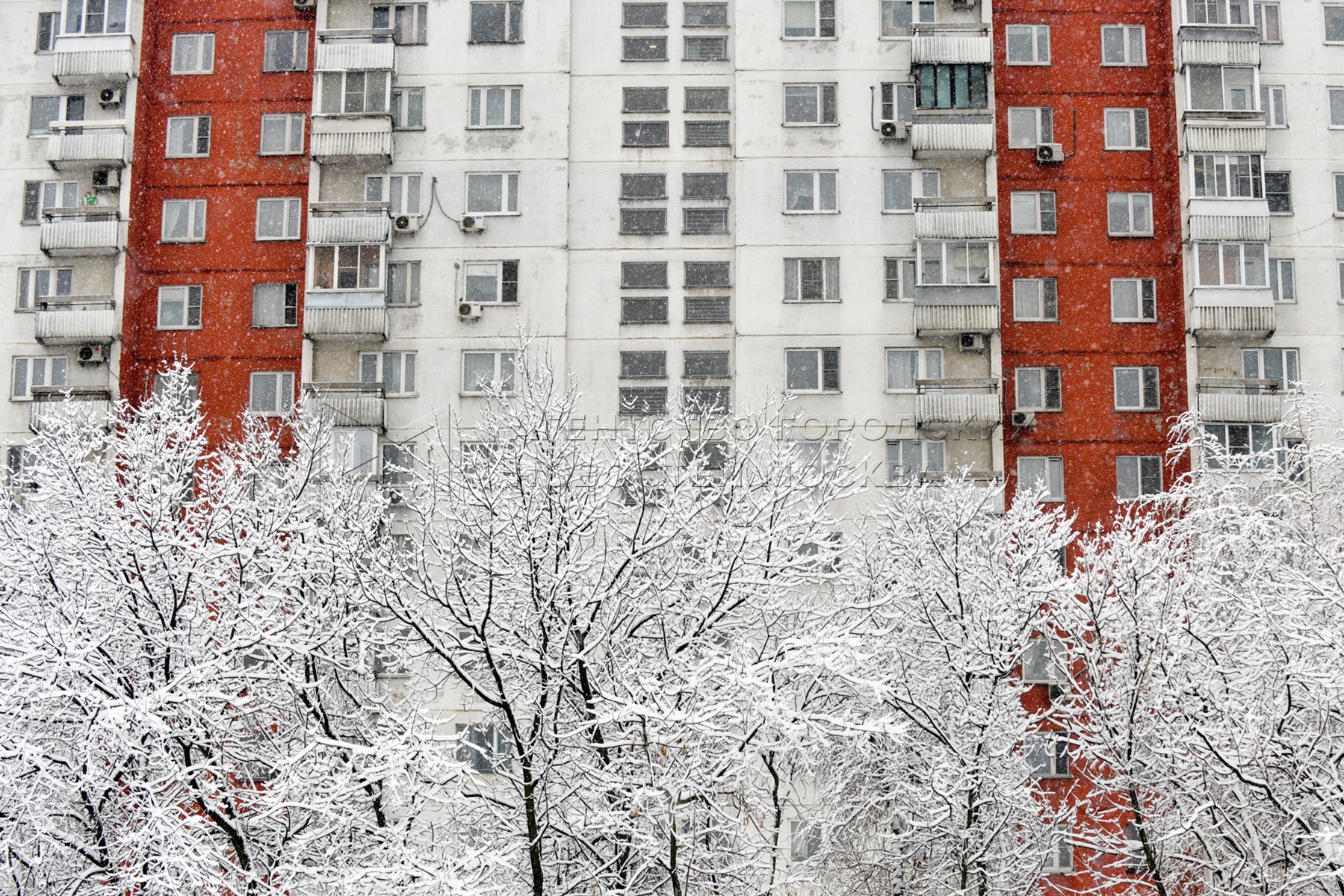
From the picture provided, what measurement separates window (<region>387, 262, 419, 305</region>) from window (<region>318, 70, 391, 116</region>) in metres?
5.02

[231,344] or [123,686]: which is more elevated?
[231,344]

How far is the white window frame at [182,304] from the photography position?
164ft

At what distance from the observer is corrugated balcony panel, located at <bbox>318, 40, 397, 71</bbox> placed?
49.2 m

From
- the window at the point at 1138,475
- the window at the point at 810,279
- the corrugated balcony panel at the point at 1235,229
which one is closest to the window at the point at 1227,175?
the corrugated balcony panel at the point at 1235,229

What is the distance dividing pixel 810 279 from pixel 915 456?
20.9 feet

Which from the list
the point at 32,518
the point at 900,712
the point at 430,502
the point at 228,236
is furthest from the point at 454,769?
the point at 228,236

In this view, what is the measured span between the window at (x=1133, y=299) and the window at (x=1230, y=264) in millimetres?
1716

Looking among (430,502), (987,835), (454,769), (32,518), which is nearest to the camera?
(454,769)

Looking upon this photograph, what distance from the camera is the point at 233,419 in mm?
48688

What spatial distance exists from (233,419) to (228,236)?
6.14m

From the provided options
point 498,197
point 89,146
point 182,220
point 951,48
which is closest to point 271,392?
point 182,220

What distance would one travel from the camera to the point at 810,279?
48656mm

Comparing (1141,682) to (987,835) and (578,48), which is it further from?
(578,48)

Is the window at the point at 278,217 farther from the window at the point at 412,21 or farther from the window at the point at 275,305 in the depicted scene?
the window at the point at 412,21
